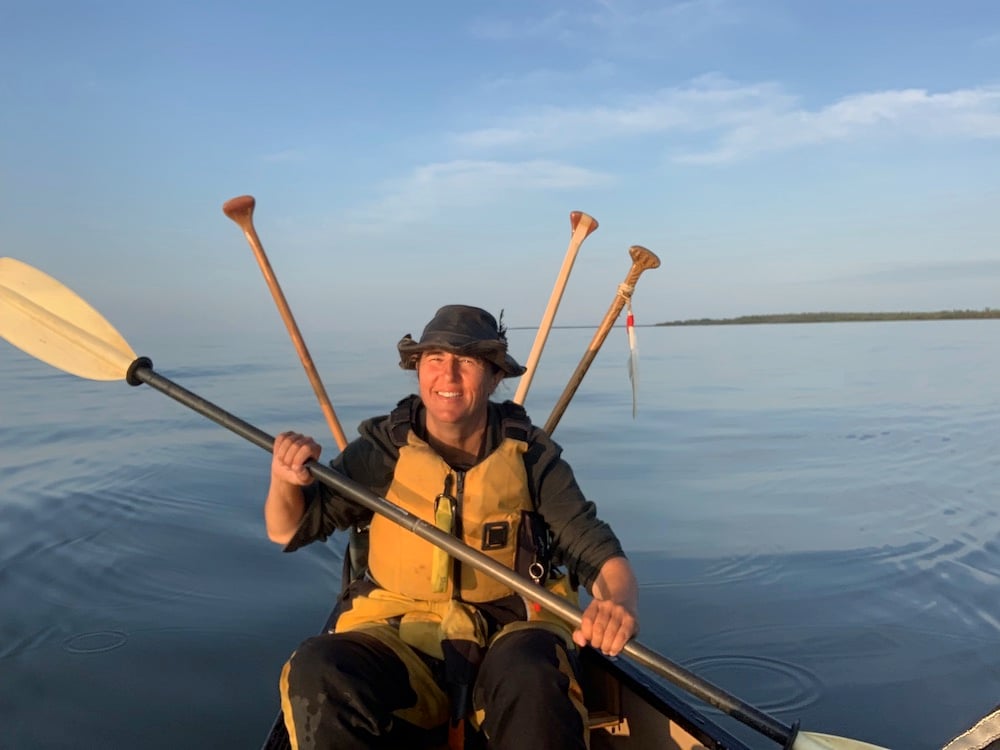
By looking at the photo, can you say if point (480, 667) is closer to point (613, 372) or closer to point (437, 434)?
point (437, 434)

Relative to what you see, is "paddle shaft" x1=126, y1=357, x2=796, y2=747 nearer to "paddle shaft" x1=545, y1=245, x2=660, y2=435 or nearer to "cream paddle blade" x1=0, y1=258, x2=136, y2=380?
"cream paddle blade" x1=0, y1=258, x2=136, y2=380

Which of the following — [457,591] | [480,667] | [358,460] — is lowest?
[480,667]

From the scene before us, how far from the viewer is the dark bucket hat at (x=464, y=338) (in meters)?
2.41

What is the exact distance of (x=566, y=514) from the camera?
8.31 feet

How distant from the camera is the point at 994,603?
4.93 m

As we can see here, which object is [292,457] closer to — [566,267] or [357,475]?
[357,475]

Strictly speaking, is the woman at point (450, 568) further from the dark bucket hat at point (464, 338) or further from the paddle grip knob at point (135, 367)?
the paddle grip knob at point (135, 367)

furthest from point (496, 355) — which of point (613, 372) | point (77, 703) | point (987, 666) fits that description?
point (613, 372)

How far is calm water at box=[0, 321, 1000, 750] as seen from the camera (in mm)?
3768

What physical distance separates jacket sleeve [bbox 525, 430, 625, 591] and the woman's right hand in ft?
2.10

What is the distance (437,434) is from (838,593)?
3569 millimetres

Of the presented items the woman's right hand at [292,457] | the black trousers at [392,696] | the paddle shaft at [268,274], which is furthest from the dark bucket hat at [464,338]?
the paddle shaft at [268,274]

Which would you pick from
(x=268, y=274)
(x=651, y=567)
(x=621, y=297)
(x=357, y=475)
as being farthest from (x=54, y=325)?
(x=651, y=567)

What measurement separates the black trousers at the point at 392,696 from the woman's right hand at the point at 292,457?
1.34 ft
